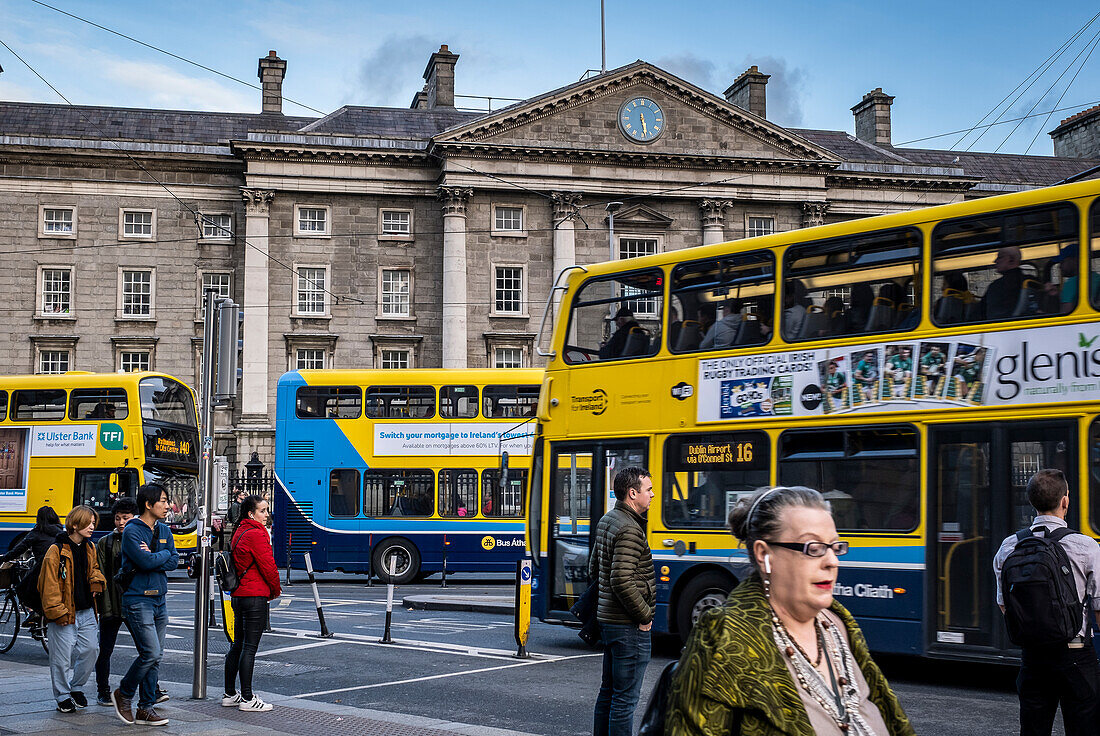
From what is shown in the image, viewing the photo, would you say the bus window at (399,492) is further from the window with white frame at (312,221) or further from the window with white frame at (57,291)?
the window with white frame at (57,291)

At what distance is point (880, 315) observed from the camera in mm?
11258

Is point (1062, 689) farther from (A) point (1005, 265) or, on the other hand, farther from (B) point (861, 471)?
(A) point (1005, 265)

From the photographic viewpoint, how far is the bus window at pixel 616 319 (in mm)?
13109

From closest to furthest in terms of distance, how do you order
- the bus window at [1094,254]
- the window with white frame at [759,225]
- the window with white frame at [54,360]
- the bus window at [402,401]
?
the bus window at [1094,254]
the bus window at [402,401]
the window with white frame at [54,360]
the window with white frame at [759,225]

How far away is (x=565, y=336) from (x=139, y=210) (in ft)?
120

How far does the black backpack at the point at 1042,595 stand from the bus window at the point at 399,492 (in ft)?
66.6

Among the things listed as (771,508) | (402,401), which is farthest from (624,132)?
(771,508)

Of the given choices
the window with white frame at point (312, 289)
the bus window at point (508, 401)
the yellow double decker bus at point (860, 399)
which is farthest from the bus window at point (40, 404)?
the window with white frame at point (312, 289)

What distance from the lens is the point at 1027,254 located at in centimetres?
1038

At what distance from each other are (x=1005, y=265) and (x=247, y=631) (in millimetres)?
7221

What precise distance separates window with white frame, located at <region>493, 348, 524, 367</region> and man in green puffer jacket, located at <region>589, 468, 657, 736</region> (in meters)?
40.0

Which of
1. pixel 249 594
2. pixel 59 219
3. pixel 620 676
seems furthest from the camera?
pixel 59 219

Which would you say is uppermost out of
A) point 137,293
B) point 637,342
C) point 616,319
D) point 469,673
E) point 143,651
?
point 137,293

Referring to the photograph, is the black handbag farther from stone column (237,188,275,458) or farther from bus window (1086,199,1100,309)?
stone column (237,188,275,458)
